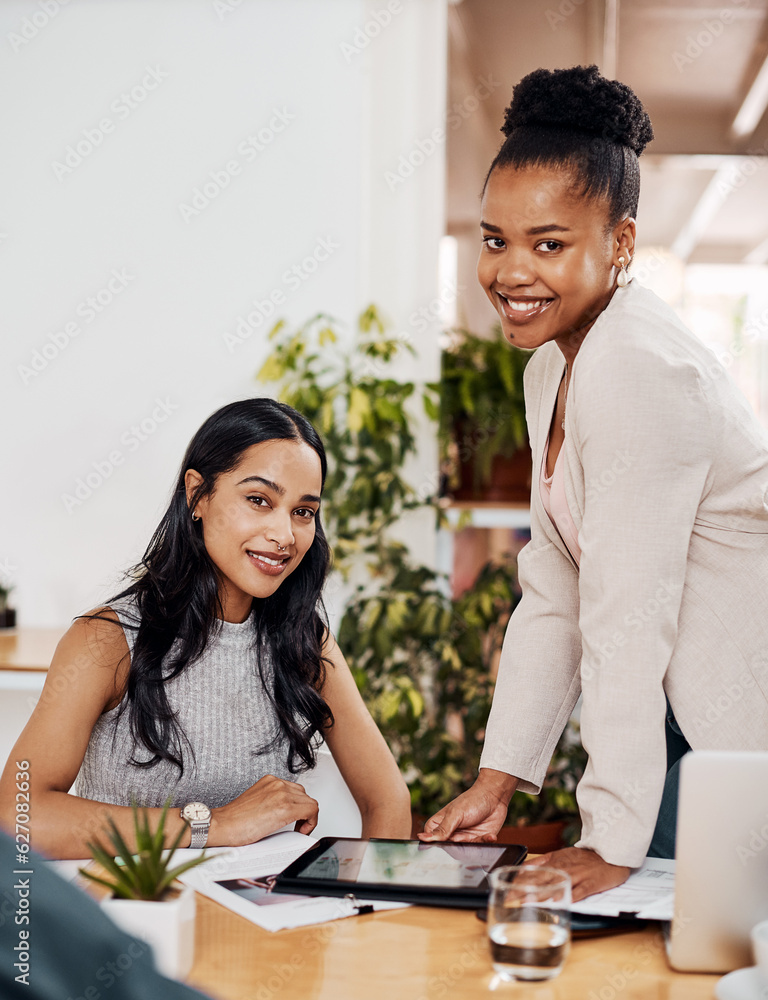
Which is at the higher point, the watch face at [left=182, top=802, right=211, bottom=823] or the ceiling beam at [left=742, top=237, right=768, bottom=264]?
the ceiling beam at [left=742, top=237, right=768, bottom=264]

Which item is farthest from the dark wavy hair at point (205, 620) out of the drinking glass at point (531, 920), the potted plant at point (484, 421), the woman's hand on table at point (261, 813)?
the potted plant at point (484, 421)

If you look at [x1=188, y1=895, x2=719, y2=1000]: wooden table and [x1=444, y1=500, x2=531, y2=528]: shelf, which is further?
[x1=444, y1=500, x2=531, y2=528]: shelf

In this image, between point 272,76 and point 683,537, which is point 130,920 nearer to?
point 683,537

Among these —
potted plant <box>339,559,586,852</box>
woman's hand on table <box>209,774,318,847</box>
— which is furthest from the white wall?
woman's hand on table <box>209,774,318,847</box>

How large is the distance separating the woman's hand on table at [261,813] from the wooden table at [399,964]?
281mm

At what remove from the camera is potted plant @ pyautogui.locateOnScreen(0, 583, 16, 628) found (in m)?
3.07

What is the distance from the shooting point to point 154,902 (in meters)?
0.89

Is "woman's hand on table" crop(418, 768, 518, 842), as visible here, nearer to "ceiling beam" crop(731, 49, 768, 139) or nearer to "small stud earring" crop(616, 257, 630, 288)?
"small stud earring" crop(616, 257, 630, 288)

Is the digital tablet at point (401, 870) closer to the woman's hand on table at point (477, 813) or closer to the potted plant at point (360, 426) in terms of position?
the woman's hand on table at point (477, 813)

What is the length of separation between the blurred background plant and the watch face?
4.36 ft

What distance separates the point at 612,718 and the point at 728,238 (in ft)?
12.0

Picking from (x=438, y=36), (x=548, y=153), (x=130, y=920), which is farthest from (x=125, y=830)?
(x=438, y=36)

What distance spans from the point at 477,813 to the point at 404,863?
16 cm

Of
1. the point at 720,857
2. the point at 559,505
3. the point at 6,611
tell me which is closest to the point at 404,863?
the point at 720,857
